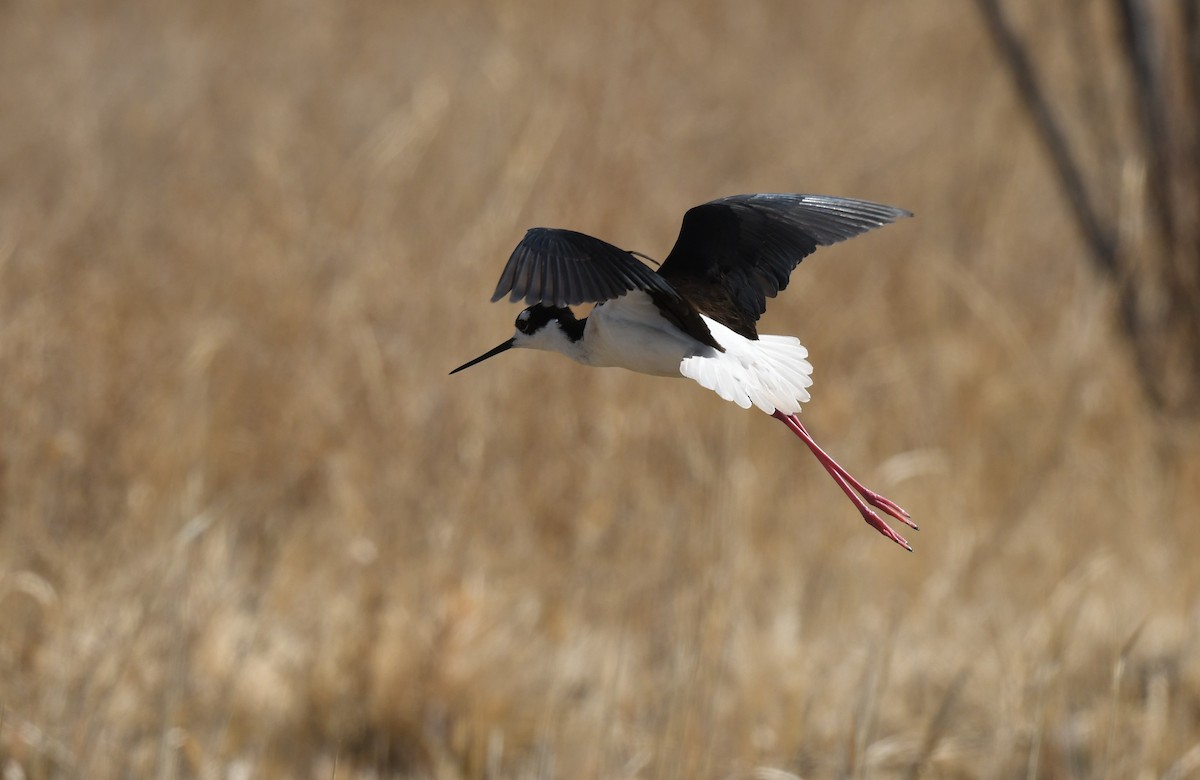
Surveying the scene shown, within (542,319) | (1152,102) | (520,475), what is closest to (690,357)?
(542,319)

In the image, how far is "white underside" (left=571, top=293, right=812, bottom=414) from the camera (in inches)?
35.4

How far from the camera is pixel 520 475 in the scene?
3471mm

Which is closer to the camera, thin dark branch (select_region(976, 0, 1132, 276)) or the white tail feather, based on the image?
the white tail feather

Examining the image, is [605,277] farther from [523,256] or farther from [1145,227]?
[1145,227]

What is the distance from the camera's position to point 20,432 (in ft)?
8.74

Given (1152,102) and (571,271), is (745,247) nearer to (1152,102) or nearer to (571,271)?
(571,271)

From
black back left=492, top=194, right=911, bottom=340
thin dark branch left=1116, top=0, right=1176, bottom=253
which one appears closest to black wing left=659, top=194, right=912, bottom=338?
black back left=492, top=194, right=911, bottom=340

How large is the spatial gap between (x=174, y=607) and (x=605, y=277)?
5.64 feet

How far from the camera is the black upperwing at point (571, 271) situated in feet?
2.76

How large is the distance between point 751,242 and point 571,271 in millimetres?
→ 309

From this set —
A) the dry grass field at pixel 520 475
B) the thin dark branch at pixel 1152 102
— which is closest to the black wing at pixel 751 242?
the dry grass field at pixel 520 475

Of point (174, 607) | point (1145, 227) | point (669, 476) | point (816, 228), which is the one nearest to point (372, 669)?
→ point (174, 607)

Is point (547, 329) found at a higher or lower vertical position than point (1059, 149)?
lower

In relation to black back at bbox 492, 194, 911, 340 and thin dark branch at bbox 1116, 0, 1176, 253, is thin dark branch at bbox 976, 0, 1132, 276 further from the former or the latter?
black back at bbox 492, 194, 911, 340
